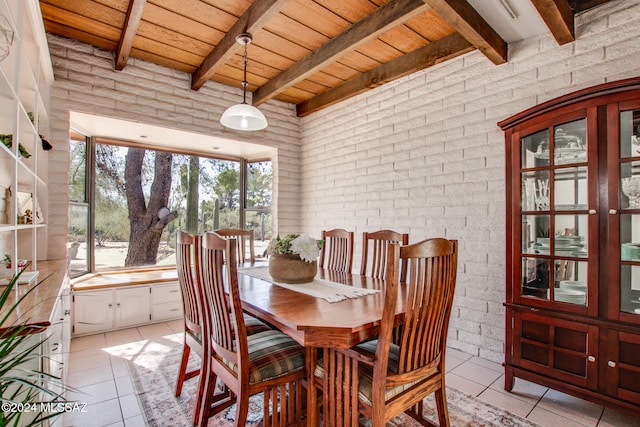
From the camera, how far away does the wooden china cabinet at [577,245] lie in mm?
1836

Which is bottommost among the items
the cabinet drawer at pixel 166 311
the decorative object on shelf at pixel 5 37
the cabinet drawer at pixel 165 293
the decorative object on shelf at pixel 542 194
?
the cabinet drawer at pixel 166 311

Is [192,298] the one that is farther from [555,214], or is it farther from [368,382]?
[555,214]

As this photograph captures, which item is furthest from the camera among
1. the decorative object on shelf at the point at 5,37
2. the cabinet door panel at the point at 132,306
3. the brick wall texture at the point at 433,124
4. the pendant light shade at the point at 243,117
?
the cabinet door panel at the point at 132,306

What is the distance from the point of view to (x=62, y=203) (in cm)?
309

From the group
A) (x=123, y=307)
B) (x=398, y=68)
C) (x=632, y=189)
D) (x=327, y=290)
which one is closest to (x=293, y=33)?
(x=398, y=68)

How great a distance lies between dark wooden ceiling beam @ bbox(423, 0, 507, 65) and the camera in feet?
6.99

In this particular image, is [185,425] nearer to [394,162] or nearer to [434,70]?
[394,162]

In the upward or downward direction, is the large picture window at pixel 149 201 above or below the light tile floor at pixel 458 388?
above

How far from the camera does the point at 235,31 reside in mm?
2709

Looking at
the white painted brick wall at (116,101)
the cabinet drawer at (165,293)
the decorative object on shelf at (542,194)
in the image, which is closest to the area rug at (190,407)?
the cabinet drawer at (165,293)

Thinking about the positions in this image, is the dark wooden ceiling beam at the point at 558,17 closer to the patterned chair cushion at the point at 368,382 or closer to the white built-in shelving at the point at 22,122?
the patterned chair cushion at the point at 368,382

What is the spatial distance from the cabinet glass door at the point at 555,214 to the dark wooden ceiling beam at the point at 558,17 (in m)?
0.70

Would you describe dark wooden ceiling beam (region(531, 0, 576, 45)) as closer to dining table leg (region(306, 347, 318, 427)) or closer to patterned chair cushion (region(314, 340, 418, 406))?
patterned chair cushion (region(314, 340, 418, 406))

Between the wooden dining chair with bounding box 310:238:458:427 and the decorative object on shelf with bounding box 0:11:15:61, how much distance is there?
208 cm
